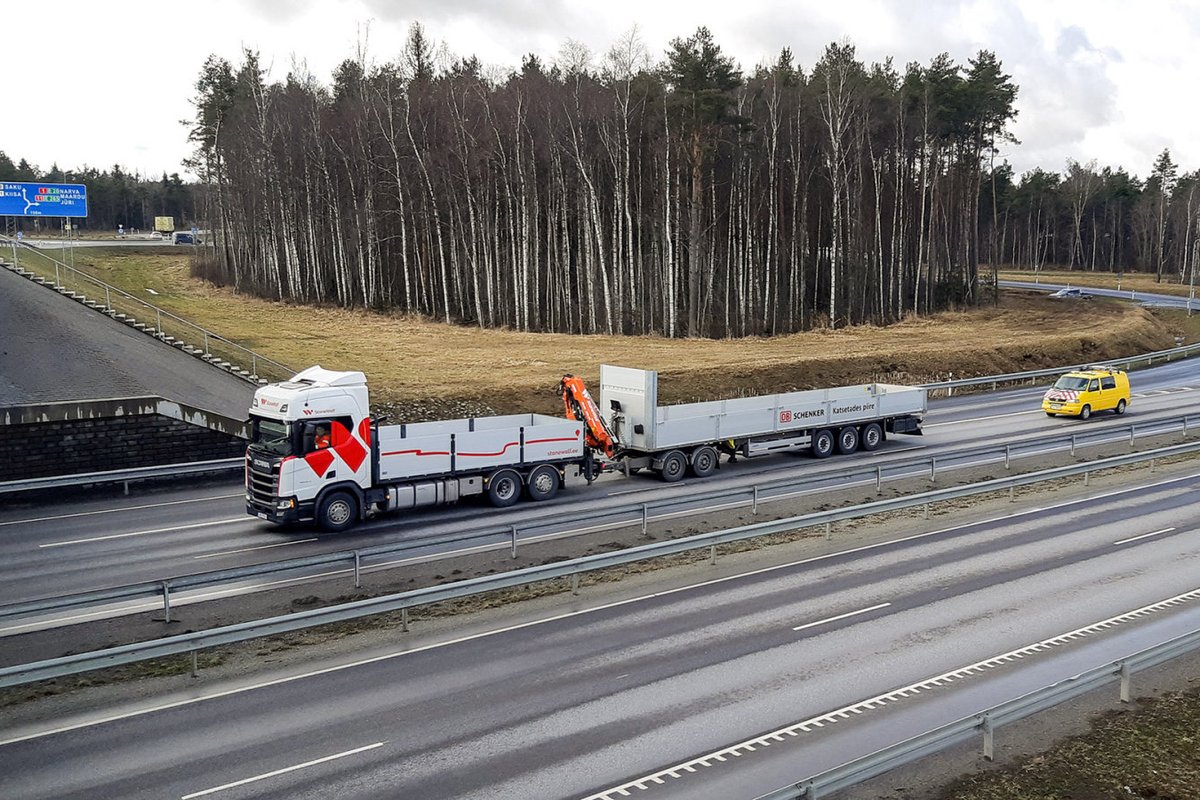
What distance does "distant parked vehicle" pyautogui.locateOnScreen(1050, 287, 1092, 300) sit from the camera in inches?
3092

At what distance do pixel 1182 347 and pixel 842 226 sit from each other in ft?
70.9

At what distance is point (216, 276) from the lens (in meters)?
73.7

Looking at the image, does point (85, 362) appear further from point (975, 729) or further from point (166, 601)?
point (975, 729)

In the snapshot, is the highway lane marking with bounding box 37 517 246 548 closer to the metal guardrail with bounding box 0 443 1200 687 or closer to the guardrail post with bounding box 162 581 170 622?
the guardrail post with bounding box 162 581 170 622

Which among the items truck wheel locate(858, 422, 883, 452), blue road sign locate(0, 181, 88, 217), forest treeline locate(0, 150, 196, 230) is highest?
forest treeline locate(0, 150, 196, 230)

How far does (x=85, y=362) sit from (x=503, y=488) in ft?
49.3

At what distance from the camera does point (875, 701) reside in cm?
1169

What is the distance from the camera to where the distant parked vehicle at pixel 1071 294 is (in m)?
78.5

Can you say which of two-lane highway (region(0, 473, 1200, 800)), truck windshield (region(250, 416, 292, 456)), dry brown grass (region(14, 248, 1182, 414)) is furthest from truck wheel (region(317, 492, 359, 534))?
dry brown grass (region(14, 248, 1182, 414))

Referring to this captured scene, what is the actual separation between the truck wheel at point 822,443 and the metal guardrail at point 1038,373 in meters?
11.8

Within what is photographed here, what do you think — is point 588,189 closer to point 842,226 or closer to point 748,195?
point 748,195

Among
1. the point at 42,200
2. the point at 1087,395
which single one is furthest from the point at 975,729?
the point at 42,200

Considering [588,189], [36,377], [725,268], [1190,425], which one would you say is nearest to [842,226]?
[725,268]

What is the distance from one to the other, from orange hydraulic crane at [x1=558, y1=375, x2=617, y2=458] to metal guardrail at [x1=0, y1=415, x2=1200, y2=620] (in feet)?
14.0
